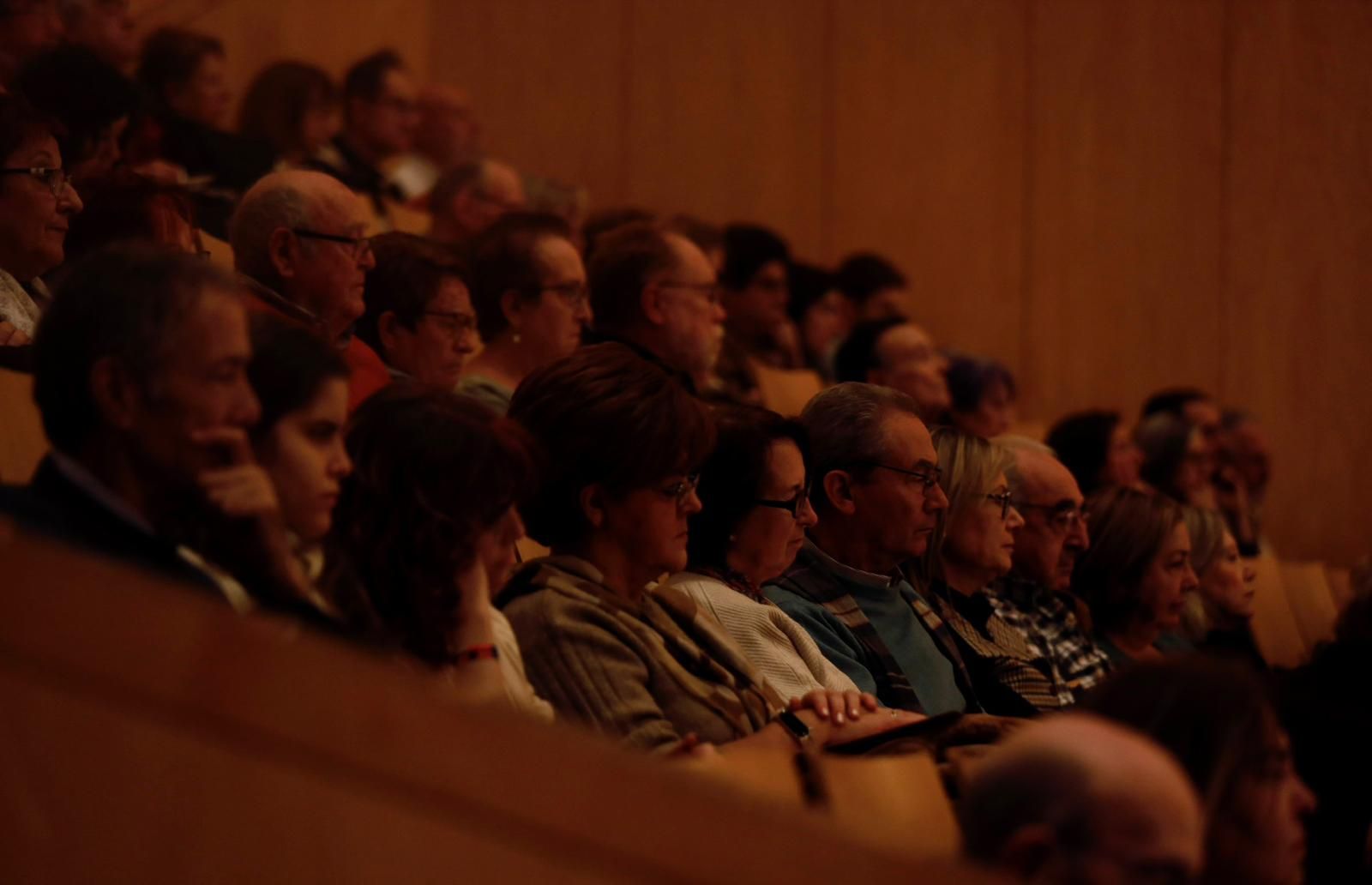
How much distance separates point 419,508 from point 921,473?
0.98 metres

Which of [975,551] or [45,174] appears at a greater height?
[45,174]

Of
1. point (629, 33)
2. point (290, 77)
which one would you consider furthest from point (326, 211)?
point (629, 33)

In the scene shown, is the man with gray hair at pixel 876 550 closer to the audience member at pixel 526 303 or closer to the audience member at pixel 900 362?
the audience member at pixel 526 303

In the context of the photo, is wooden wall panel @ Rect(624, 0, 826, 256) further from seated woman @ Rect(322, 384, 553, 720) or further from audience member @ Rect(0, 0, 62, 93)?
seated woman @ Rect(322, 384, 553, 720)

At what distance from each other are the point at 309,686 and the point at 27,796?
21 cm

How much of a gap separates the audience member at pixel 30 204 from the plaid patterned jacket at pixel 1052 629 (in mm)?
1351

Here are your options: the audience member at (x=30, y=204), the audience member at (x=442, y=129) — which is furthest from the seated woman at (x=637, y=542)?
the audience member at (x=442, y=129)

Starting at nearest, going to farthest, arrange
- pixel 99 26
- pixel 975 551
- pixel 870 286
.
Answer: pixel 975 551
pixel 99 26
pixel 870 286

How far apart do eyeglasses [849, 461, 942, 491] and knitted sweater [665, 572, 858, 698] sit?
0.30 m

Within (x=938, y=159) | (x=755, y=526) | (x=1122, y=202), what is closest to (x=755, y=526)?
(x=755, y=526)

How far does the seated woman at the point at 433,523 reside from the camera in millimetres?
1565

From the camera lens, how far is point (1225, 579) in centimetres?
326

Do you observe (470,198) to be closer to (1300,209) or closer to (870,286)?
(870,286)

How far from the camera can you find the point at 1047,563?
2.77m
